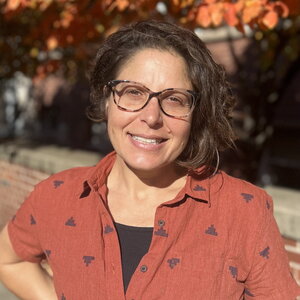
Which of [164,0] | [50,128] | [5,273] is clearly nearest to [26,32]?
[164,0]

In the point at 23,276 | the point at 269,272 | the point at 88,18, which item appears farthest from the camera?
the point at 88,18

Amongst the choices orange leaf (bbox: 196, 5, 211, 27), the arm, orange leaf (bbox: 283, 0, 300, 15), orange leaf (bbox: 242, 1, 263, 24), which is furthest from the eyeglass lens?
orange leaf (bbox: 283, 0, 300, 15)

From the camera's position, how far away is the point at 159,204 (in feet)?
6.02

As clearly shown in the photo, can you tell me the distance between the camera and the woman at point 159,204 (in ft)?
5.29

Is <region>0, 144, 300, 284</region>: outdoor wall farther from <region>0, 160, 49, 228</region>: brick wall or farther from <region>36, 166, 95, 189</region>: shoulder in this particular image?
<region>36, 166, 95, 189</region>: shoulder

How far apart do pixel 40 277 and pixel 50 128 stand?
11.0 meters

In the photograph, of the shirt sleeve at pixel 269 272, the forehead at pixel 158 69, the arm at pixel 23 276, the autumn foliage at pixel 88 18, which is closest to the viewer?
the shirt sleeve at pixel 269 272

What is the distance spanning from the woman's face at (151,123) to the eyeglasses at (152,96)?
16 millimetres

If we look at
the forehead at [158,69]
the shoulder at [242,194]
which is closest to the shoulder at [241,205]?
the shoulder at [242,194]

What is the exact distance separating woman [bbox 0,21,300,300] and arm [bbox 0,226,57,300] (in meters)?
0.08

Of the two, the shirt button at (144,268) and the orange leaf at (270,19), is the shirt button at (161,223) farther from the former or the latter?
the orange leaf at (270,19)

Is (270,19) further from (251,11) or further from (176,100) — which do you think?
(176,100)

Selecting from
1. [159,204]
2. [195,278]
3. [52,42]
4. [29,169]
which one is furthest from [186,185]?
[29,169]

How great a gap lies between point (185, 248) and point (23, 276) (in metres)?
0.88
